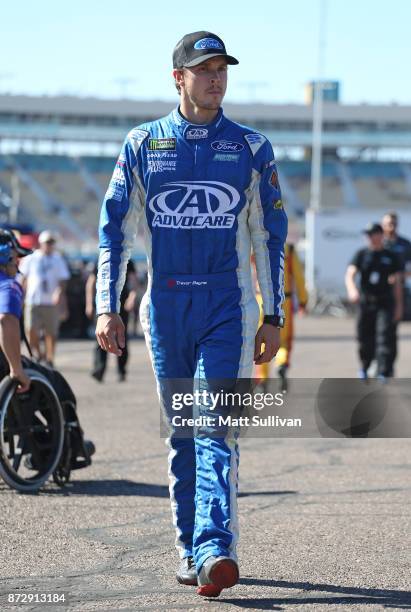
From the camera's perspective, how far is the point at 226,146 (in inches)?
190

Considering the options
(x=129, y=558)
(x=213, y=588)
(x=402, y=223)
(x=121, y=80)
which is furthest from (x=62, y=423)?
(x=121, y=80)

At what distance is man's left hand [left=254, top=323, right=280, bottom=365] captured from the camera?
16.0 ft

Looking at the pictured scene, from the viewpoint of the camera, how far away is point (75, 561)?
5297mm

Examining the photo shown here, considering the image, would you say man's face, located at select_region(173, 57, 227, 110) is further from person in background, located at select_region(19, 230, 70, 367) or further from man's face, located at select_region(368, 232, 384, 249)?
person in background, located at select_region(19, 230, 70, 367)

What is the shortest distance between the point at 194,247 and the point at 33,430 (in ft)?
8.97

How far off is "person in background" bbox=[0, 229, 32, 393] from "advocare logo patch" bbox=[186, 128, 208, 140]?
2.51 m

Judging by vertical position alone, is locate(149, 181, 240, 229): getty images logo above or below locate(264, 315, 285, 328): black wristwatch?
above

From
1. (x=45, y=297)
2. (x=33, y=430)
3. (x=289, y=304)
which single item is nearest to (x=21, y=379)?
(x=33, y=430)

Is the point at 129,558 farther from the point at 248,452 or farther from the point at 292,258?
the point at 292,258

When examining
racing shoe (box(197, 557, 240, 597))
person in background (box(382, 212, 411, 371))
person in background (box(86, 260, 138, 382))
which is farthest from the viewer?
person in background (box(86, 260, 138, 382))

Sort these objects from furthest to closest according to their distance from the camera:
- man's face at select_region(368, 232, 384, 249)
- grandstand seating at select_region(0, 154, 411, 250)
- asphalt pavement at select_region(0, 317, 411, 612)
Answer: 1. grandstand seating at select_region(0, 154, 411, 250)
2. man's face at select_region(368, 232, 384, 249)
3. asphalt pavement at select_region(0, 317, 411, 612)

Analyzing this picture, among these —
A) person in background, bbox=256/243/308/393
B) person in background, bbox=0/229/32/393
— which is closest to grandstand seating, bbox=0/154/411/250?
person in background, bbox=256/243/308/393

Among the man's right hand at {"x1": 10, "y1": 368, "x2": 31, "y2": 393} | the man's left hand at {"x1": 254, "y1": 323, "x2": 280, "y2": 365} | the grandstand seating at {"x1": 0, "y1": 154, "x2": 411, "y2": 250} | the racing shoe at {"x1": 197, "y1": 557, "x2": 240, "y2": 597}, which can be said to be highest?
the grandstand seating at {"x1": 0, "y1": 154, "x2": 411, "y2": 250}

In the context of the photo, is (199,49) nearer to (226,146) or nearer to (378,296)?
(226,146)
